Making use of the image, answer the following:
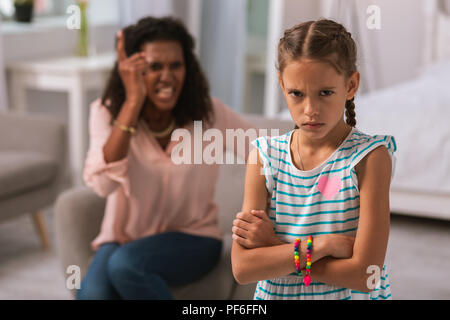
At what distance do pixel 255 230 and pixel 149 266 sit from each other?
0.71 metres

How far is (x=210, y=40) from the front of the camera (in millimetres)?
3092

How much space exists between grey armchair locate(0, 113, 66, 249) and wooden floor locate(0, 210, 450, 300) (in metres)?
0.12

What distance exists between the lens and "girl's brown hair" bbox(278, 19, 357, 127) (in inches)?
22.6

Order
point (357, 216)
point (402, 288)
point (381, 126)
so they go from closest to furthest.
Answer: point (357, 216), point (402, 288), point (381, 126)

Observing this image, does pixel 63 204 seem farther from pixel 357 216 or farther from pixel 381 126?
pixel 381 126

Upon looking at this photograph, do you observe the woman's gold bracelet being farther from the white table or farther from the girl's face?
the white table

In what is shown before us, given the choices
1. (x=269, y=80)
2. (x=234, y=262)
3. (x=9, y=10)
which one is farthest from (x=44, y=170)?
(x=234, y=262)

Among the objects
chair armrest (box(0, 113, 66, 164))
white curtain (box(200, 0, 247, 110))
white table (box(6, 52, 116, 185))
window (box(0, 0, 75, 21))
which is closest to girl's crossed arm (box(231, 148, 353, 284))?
chair armrest (box(0, 113, 66, 164))

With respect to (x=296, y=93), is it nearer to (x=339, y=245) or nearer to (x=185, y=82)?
(x=339, y=245)

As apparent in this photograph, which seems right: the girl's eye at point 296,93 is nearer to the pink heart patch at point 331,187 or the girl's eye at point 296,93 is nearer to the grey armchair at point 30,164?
the pink heart patch at point 331,187

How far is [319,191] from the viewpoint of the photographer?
1.98 ft

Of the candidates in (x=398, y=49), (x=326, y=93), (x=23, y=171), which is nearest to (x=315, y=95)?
(x=326, y=93)
